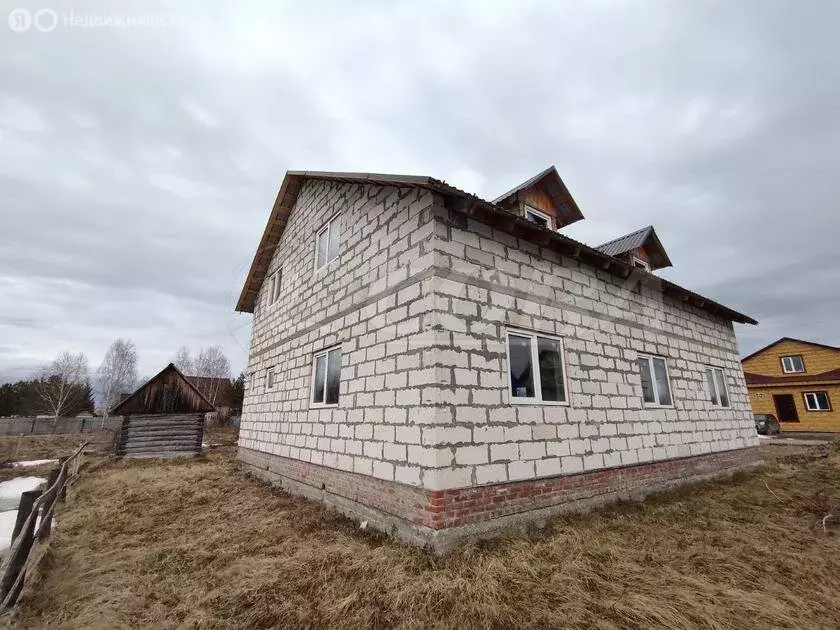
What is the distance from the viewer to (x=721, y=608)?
349 cm

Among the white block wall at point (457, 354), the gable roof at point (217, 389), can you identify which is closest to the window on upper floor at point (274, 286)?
the white block wall at point (457, 354)

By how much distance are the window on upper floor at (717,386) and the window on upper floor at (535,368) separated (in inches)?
269

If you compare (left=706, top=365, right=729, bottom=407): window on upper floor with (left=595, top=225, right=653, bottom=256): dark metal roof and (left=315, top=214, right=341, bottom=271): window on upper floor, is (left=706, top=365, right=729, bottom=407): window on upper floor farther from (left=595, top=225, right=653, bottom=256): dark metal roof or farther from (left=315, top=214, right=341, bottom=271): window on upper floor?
(left=315, top=214, right=341, bottom=271): window on upper floor

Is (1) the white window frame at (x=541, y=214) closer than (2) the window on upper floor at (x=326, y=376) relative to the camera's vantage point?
No

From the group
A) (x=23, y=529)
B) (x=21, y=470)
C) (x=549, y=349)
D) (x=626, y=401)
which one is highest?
(x=549, y=349)

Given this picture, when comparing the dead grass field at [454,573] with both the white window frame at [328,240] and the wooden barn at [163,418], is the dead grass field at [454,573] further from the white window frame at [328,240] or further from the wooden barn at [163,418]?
the wooden barn at [163,418]

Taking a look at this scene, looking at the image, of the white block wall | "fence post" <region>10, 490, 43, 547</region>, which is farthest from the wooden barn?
"fence post" <region>10, 490, 43, 547</region>

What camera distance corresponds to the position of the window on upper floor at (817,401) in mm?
24703

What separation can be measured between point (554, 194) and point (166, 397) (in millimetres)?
18010

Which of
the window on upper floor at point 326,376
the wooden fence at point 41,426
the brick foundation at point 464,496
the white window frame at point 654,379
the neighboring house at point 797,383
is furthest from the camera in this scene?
the wooden fence at point 41,426

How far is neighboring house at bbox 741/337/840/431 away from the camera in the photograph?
24578 mm

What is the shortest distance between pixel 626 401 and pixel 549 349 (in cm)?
248

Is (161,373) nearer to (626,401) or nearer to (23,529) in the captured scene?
(23,529)

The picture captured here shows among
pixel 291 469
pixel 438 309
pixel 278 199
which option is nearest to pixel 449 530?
pixel 438 309
